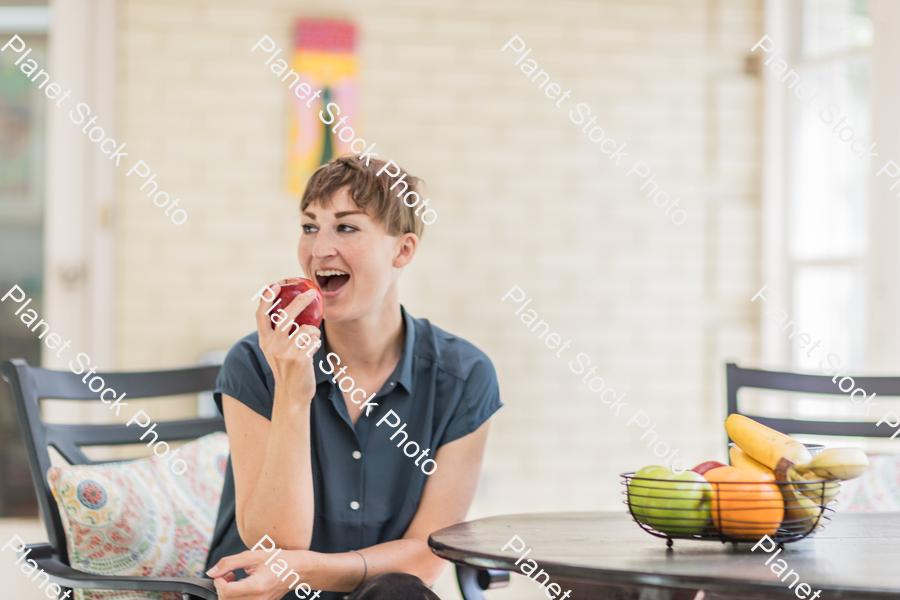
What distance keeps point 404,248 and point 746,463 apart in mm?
806

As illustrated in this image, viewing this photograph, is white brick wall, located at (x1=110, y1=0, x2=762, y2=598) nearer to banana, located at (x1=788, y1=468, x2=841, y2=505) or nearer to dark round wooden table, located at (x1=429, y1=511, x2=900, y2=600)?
dark round wooden table, located at (x1=429, y1=511, x2=900, y2=600)

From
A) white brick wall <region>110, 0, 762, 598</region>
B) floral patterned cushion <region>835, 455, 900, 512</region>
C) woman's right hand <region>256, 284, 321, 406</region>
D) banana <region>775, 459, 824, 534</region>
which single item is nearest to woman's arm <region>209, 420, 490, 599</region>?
woman's right hand <region>256, 284, 321, 406</region>

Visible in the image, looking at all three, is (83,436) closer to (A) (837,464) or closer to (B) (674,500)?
(B) (674,500)

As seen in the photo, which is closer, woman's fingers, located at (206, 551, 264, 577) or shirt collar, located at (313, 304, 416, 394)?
woman's fingers, located at (206, 551, 264, 577)

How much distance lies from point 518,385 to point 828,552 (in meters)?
2.36

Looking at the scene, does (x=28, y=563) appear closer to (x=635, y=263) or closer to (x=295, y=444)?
(x=295, y=444)

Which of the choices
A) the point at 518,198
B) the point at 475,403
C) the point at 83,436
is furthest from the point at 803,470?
the point at 518,198

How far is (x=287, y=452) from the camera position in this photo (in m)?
1.46

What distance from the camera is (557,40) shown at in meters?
3.61

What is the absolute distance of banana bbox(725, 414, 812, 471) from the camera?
1.18 metres

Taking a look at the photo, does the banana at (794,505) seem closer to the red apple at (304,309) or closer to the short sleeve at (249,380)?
the red apple at (304,309)

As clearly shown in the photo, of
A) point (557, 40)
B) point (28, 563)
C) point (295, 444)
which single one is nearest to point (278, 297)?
point (295, 444)

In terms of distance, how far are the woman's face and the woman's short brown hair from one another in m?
0.02

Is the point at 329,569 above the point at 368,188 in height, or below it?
below
